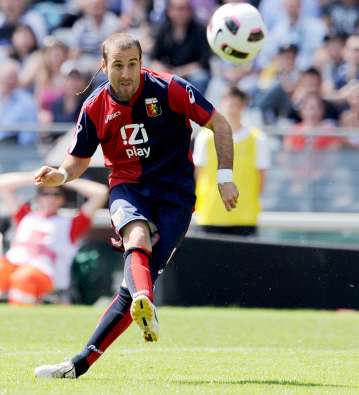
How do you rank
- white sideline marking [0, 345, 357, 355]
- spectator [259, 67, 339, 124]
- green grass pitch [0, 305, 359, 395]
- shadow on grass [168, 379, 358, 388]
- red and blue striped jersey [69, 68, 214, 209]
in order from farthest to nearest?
spectator [259, 67, 339, 124] → white sideline marking [0, 345, 357, 355] → red and blue striped jersey [69, 68, 214, 209] → shadow on grass [168, 379, 358, 388] → green grass pitch [0, 305, 359, 395]

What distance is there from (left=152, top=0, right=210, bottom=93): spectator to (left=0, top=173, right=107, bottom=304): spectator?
2.80 meters

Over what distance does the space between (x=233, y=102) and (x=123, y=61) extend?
5543 millimetres

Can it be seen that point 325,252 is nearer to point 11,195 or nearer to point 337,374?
point 11,195

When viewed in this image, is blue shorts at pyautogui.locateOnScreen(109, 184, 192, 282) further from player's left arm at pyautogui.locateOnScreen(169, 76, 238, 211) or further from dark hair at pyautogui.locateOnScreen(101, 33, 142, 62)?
dark hair at pyautogui.locateOnScreen(101, 33, 142, 62)

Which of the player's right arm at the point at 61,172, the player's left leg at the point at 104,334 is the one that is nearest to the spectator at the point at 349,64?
the player's right arm at the point at 61,172

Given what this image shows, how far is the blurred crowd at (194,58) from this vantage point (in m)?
14.7

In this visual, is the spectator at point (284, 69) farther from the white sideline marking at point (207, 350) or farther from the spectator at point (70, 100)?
the white sideline marking at point (207, 350)

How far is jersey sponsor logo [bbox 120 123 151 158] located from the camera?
266 inches

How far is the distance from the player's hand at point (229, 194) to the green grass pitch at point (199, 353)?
1.01m

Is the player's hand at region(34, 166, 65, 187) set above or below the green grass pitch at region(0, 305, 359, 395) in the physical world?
above

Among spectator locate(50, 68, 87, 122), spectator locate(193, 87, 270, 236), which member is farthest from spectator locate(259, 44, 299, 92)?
spectator locate(193, 87, 270, 236)

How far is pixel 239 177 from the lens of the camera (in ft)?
40.4

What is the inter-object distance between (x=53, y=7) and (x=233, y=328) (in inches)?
356

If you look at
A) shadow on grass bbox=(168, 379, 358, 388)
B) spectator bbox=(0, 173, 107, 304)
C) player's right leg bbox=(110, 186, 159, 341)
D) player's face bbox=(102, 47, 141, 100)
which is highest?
player's face bbox=(102, 47, 141, 100)
